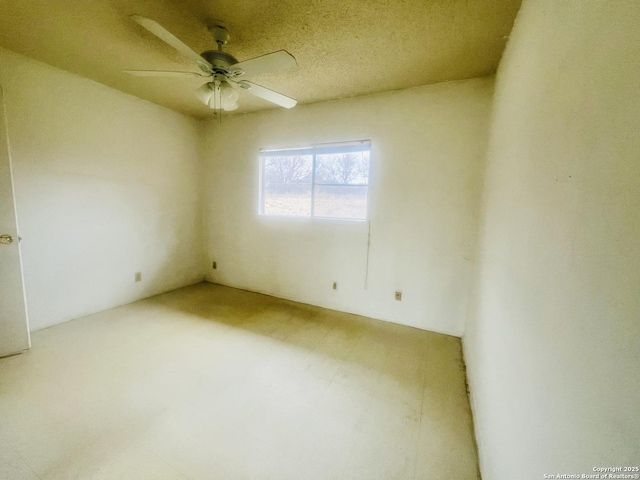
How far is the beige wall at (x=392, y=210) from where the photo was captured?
95.2 inches

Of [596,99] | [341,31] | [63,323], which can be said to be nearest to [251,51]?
[341,31]

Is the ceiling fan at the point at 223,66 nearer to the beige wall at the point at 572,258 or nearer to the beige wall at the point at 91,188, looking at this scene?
the beige wall at the point at 572,258

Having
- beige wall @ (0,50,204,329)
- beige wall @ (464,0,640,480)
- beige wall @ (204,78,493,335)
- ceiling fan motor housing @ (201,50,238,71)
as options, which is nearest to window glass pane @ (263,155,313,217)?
beige wall @ (204,78,493,335)

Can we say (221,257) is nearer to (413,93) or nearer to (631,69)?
(413,93)

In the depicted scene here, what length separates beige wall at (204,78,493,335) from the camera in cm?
242

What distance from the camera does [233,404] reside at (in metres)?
1.61

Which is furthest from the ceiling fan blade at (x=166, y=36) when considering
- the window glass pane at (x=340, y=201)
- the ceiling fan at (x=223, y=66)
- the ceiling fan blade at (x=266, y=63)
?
the window glass pane at (x=340, y=201)

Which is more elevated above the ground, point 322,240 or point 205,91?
point 205,91

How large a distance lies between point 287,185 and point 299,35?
1.81m

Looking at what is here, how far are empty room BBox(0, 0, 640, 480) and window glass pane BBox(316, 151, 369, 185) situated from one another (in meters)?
0.04

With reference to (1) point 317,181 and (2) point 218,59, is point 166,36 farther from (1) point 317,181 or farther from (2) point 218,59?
(1) point 317,181

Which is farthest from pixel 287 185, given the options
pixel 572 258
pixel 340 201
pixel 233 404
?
pixel 572 258

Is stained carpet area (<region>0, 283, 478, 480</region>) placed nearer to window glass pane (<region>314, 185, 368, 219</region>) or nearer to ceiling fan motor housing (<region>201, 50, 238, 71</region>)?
window glass pane (<region>314, 185, 368, 219</region>)

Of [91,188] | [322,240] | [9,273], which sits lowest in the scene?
[9,273]
